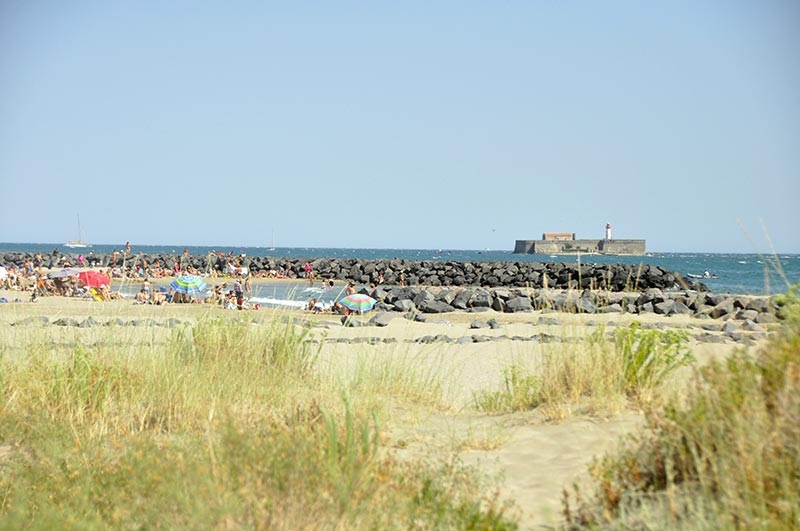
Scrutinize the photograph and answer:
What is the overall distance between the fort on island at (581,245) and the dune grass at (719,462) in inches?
3525

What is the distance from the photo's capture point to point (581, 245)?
101m

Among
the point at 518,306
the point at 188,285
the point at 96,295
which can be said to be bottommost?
A: the point at 518,306

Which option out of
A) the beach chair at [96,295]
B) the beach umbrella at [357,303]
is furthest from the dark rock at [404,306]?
the beach chair at [96,295]

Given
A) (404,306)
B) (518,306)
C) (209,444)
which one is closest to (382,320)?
(404,306)

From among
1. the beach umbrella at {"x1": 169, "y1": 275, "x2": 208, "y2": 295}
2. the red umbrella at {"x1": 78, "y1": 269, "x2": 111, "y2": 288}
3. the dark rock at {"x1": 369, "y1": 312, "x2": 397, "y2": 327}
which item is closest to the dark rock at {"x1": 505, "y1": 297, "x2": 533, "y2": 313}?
the dark rock at {"x1": 369, "y1": 312, "x2": 397, "y2": 327}

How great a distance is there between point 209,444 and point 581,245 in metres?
99.3

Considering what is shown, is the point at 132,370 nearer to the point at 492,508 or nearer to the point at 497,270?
the point at 492,508

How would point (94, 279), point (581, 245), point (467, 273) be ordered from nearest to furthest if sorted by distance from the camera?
point (94, 279)
point (467, 273)
point (581, 245)

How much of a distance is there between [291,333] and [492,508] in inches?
174

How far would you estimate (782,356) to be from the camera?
14.1 ft

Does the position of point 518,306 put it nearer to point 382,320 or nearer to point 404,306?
point 404,306

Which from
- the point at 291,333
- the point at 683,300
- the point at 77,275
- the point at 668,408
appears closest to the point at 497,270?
the point at 683,300

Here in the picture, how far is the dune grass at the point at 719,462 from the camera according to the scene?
362 centimetres

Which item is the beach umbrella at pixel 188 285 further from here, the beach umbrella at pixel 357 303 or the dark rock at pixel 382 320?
the dark rock at pixel 382 320
